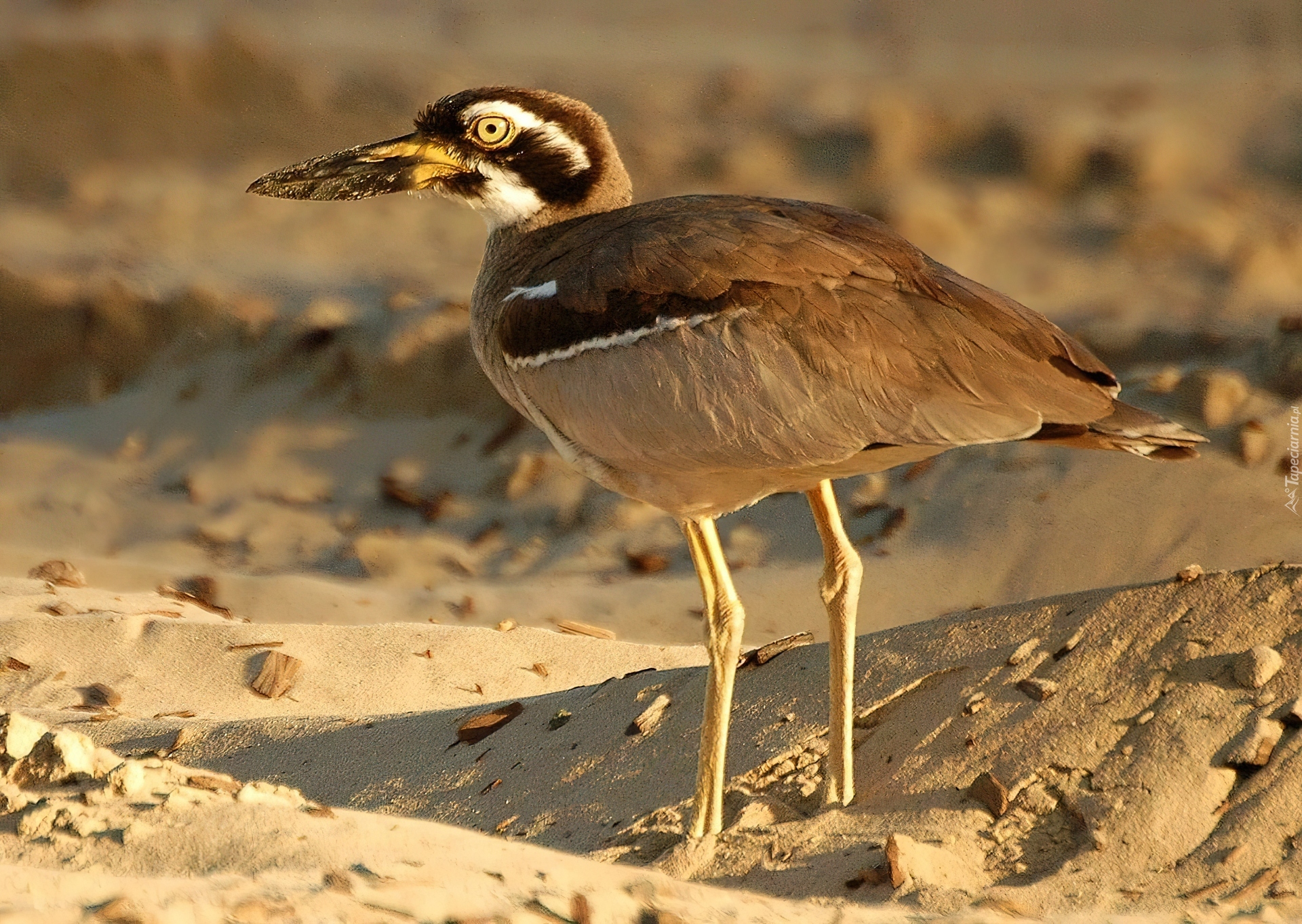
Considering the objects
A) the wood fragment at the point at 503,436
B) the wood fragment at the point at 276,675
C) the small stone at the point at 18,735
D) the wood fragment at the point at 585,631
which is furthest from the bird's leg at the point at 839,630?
the wood fragment at the point at 503,436

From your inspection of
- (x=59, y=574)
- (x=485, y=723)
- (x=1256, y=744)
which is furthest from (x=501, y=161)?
(x=59, y=574)

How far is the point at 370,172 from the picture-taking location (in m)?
4.99

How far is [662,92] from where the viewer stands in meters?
14.0

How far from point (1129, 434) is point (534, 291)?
172cm

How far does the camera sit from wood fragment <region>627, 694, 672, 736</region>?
4.88 meters

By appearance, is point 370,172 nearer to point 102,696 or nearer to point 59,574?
point 102,696

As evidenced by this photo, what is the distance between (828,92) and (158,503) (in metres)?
7.44

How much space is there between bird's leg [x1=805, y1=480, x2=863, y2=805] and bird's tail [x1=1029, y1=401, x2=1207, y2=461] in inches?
28.8

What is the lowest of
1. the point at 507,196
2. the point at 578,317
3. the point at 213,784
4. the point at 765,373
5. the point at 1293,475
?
the point at 1293,475

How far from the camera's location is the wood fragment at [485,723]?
5.21 metres

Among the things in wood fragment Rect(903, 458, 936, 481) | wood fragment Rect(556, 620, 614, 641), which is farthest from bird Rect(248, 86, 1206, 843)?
wood fragment Rect(903, 458, 936, 481)

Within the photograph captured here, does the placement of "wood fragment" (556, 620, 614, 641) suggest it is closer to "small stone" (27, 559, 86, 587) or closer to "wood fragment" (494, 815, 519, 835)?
"wood fragment" (494, 815, 519, 835)

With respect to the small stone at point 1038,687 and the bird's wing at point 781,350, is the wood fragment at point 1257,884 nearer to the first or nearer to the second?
the small stone at point 1038,687

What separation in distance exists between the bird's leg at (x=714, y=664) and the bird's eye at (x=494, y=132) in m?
1.47
